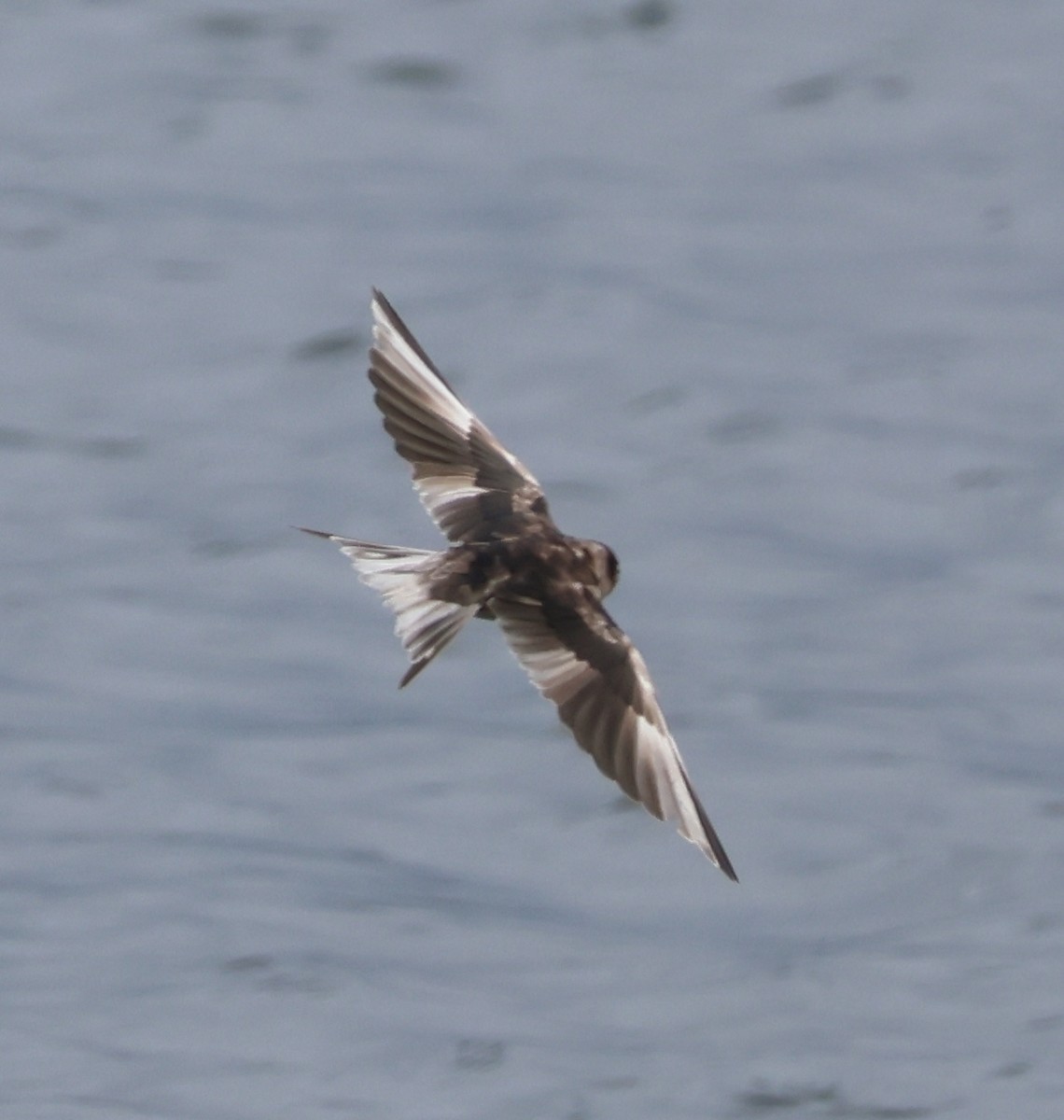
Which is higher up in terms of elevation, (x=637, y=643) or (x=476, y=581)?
(x=476, y=581)

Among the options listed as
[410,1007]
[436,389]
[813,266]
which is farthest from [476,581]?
[813,266]

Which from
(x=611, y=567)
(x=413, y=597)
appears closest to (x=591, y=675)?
(x=611, y=567)

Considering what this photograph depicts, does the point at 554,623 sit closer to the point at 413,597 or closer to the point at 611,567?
the point at 611,567

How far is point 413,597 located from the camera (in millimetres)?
6352

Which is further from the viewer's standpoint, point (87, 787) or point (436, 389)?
point (87, 787)

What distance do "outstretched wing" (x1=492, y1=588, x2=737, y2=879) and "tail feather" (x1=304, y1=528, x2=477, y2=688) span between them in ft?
0.56

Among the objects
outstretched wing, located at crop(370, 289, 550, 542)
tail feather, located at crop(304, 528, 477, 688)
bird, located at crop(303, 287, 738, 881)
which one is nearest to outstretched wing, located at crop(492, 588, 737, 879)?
bird, located at crop(303, 287, 738, 881)

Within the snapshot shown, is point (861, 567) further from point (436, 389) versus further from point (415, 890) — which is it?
point (436, 389)

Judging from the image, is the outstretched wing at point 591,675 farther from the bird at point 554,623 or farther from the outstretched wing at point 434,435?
the outstretched wing at point 434,435

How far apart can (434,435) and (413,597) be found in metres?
1.13

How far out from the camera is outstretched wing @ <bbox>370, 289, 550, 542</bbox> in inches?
287

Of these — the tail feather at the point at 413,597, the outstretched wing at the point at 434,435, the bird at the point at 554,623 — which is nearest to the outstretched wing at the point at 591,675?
the bird at the point at 554,623

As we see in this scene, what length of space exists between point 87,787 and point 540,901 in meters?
1.60

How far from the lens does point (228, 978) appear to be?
10.3 meters
